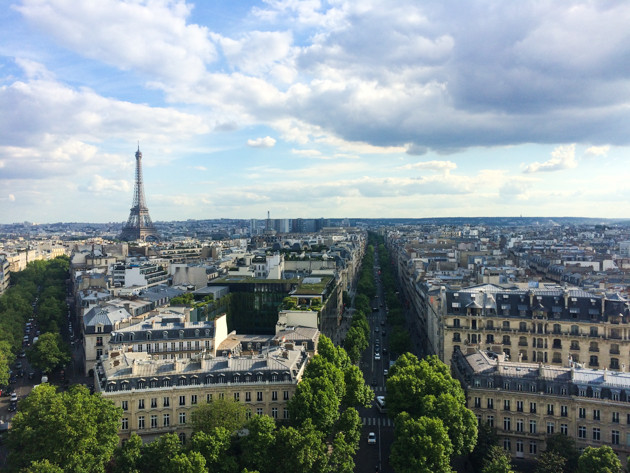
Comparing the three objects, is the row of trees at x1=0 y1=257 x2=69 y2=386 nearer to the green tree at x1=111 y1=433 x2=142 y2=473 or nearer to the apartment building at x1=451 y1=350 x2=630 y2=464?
the green tree at x1=111 y1=433 x2=142 y2=473

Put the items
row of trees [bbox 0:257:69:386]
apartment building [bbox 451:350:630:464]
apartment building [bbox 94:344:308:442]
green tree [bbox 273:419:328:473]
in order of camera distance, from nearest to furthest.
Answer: green tree [bbox 273:419:328:473] < apartment building [bbox 451:350:630:464] < apartment building [bbox 94:344:308:442] < row of trees [bbox 0:257:69:386]

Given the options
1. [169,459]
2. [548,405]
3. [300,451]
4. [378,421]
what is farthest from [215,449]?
[548,405]

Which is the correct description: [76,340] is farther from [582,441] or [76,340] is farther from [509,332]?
[582,441]

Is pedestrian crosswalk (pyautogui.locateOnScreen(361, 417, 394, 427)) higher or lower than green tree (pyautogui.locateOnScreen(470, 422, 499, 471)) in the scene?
lower

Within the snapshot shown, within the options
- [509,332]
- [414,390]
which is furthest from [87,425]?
[509,332]

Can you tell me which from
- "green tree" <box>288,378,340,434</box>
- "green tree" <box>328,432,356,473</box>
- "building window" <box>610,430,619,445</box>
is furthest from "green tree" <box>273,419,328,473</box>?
"building window" <box>610,430,619,445</box>

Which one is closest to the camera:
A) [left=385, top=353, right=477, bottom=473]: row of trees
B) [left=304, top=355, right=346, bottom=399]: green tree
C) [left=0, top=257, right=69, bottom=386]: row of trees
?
[left=385, top=353, right=477, bottom=473]: row of trees

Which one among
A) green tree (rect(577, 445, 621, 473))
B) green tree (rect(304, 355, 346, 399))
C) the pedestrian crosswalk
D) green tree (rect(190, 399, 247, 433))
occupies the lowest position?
the pedestrian crosswalk
